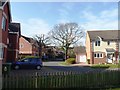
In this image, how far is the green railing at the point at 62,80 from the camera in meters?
13.5

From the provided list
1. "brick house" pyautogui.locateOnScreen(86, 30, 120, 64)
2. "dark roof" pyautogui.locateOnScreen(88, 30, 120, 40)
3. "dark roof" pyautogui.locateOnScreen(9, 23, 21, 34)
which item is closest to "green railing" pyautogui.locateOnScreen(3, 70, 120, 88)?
"dark roof" pyautogui.locateOnScreen(9, 23, 21, 34)

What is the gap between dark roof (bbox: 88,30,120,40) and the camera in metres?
52.8

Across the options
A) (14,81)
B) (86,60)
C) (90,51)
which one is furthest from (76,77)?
(86,60)

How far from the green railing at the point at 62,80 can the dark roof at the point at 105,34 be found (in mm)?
36112

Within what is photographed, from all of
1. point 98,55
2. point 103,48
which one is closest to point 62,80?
point 98,55

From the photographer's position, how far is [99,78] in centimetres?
1625

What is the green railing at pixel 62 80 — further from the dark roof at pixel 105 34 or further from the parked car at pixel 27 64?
the dark roof at pixel 105 34

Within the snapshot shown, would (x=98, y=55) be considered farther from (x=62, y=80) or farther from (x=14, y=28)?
(x=62, y=80)

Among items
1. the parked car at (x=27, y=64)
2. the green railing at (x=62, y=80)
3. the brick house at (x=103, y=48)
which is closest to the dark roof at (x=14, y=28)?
the parked car at (x=27, y=64)

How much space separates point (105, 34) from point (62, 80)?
4191 cm

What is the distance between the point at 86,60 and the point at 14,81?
44434 mm

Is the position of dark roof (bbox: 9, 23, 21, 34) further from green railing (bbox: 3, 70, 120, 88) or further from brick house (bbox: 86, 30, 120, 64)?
green railing (bbox: 3, 70, 120, 88)

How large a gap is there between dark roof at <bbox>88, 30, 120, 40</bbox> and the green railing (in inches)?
1422

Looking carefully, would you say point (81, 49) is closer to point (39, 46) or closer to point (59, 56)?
point (39, 46)
